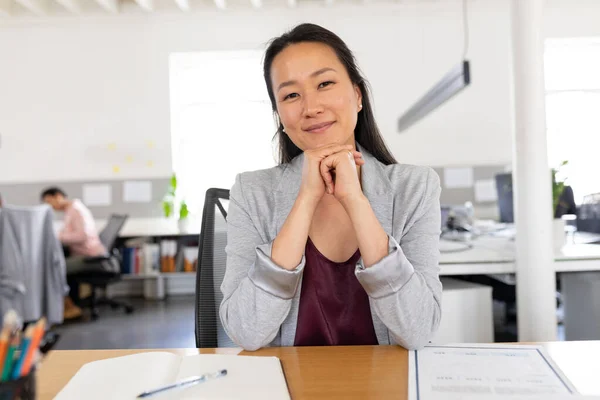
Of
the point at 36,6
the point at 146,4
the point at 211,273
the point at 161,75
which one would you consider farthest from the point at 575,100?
the point at 36,6

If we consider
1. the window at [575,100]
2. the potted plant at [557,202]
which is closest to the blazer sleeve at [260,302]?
the potted plant at [557,202]

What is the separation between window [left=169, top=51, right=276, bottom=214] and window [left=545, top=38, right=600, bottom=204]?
3.21 metres

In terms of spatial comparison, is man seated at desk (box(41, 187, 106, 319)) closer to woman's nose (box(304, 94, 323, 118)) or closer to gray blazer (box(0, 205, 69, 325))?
gray blazer (box(0, 205, 69, 325))

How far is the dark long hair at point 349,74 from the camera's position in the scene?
120cm

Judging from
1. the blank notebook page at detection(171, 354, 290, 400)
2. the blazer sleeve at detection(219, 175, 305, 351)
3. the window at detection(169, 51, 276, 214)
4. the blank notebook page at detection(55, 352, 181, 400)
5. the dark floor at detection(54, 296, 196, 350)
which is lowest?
the dark floor at detection(54, 296, 196, 350)

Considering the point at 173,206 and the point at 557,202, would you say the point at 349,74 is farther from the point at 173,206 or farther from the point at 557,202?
the point at 173,206

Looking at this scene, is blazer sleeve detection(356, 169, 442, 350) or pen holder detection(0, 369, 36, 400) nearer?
pen holder detection(0, 369, 36, 400)

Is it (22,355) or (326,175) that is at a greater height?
(326,175)

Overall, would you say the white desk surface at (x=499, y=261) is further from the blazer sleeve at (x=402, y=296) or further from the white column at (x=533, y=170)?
the blazer sleeve at (x=402, y=296)

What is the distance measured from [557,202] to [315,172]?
171 cm

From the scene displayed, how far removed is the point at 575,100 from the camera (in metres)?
5.49

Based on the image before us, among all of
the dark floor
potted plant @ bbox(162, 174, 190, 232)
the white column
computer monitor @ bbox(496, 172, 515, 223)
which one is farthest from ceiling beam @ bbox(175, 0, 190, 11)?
the white column

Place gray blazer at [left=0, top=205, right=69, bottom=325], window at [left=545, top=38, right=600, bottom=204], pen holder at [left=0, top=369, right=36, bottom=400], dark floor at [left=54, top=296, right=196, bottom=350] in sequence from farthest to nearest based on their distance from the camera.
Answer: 1. window at [left=545, top=38, right=600, bottom=204]
2. dark floor at [left=54, top=296, right=196, bottom=350]
3. gray blazer at [left=0, top=205, right=69, bottom=325]
4. pen holder at [left=0, top=369, right=36, bottom=400]

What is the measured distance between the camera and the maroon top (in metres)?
1.10
